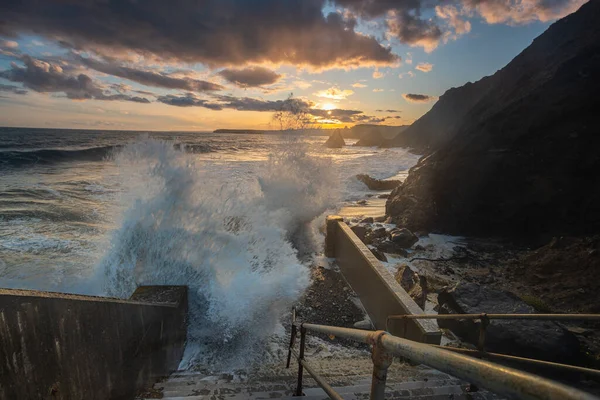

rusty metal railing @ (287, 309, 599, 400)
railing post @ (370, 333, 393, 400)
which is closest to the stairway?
railing post @ (370, 333, 393, 400)

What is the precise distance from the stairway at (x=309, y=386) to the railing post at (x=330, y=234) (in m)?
4.68

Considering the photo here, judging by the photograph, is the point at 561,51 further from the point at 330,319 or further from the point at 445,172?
the point at 330,319

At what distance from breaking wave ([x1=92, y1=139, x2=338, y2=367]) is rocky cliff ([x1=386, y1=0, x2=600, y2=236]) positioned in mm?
5766

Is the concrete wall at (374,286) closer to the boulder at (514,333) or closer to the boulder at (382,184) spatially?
the boulder at (514,333)

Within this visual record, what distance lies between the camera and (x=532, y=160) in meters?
9.73

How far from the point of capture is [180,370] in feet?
13.6

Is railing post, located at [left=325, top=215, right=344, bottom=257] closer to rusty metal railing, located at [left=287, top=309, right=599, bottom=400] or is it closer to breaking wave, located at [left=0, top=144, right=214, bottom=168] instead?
rusty metal railing, located at [left=287, top=309, right=599, bottom=400]

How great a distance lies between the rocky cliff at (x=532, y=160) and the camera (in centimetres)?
898

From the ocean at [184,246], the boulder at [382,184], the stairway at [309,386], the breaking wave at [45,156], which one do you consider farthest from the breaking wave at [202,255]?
the breaking wave at [45,156]

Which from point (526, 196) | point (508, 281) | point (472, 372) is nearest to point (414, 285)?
point (508, 281)

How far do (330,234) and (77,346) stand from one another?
6.61 metres

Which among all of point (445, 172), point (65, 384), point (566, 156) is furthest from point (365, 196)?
Result: point (65, 384)

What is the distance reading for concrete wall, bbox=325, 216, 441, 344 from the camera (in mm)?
4043

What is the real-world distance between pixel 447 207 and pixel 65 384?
11.3 meters
